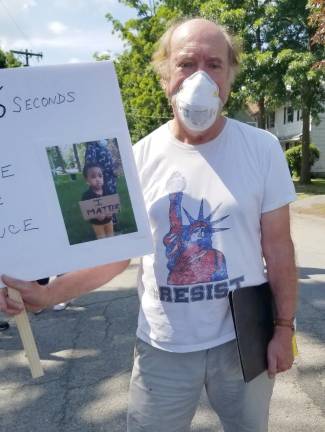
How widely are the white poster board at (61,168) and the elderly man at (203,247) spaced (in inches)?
5.8

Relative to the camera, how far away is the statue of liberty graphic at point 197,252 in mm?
1607

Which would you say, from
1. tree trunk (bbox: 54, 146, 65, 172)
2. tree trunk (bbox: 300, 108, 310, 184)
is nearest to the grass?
tree trunk (bbox: 300, 108, 310, 184)

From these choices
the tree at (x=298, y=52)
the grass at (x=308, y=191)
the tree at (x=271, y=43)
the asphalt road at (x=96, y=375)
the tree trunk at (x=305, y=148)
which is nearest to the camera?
the asphalt road at (x=96, y=375)

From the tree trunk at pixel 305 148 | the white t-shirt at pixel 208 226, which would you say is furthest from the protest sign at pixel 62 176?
the tree trunk at pixel 305 148

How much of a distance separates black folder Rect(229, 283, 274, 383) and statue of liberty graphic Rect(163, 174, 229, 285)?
10 centimetres

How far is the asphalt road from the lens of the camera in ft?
9.20

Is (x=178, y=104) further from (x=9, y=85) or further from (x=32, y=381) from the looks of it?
(x=32, y=381)

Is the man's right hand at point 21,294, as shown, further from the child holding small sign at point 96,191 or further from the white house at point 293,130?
the white house at point 293,130

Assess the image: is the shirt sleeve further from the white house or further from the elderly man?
the white house

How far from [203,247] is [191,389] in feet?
1.67

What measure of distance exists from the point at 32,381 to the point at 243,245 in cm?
237

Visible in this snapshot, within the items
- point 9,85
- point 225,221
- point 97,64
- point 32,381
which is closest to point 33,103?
point 9,85

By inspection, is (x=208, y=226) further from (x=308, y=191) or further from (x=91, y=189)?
(x=308, y=191)

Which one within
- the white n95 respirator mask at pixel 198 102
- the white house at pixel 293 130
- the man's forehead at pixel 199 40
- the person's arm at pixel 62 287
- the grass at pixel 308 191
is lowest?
the grass at pixel 308 191
